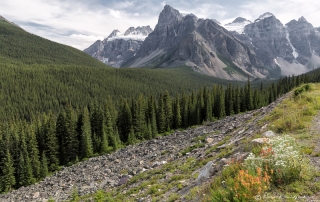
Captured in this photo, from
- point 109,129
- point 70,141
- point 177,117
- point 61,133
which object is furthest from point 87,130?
point 177,117

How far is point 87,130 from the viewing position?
2365 inches

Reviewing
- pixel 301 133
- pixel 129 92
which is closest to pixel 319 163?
pixel 301 133

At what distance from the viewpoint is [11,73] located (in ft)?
552

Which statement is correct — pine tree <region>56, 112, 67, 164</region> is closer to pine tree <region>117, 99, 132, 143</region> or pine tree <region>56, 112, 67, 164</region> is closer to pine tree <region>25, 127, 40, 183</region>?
pine tree <region>25, 127, 40, 183</region>

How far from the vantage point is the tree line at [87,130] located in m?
50.3

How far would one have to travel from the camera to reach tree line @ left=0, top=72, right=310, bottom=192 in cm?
5034

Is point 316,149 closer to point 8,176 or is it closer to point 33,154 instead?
point 8,176

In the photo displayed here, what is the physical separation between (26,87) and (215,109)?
139m

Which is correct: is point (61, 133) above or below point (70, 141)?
above

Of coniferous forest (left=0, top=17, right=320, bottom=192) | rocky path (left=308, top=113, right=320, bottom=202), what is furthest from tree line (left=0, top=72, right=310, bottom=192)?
rocky path (left=308, top=113, right=320, bottom=202)

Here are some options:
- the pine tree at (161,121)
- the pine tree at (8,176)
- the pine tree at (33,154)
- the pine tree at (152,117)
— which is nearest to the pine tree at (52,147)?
the pine tree at (33,154)

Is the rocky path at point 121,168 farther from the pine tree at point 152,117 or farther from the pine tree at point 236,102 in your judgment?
the pine tree at point 236,102

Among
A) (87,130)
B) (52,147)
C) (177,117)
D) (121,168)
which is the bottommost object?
(52,147)

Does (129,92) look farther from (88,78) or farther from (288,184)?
(288,184)
